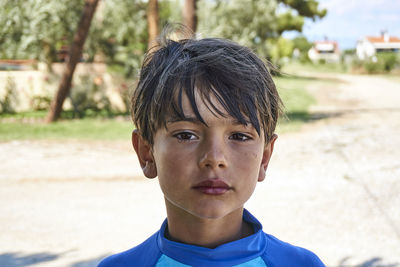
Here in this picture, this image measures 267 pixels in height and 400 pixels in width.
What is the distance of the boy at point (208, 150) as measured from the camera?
1271 millimetres

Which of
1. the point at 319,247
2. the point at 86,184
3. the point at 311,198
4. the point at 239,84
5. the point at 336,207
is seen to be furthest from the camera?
the point at 86,184

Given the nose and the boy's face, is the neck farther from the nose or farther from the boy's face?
the nose

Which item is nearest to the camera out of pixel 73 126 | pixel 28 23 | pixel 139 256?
pixel 139 256

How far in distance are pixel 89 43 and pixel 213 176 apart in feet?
54.9

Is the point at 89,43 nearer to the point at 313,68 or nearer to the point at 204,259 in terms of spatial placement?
the point at 204,259

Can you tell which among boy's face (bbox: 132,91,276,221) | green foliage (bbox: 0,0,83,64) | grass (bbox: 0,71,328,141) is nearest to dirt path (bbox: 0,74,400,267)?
grass (bbox: 0,71,328,141)

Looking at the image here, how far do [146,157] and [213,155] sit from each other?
1.21 feet

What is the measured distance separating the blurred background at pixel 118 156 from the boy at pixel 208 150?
318 millimetres

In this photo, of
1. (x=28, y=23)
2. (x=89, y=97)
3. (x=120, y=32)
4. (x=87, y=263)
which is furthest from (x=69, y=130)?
(x=120, y=32)

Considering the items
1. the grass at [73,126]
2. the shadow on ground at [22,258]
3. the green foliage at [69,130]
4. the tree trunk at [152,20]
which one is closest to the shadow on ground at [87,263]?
the shadow on ground at [22,258]

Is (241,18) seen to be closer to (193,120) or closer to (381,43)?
(193,120)

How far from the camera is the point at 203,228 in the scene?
1.36 meters

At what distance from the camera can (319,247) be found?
4395 millimetres

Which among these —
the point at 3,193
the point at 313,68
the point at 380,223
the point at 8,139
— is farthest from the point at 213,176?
the point at 313,68
